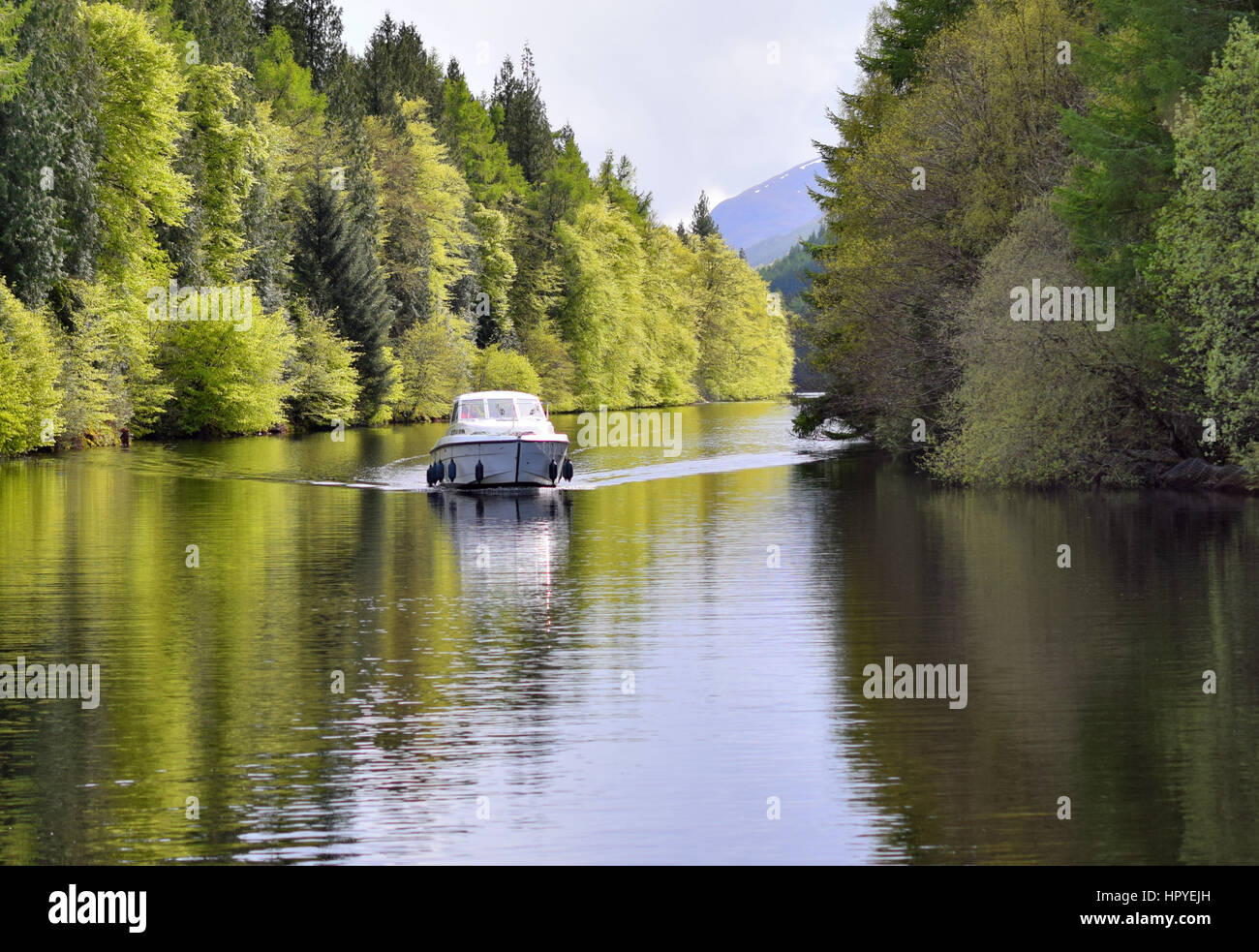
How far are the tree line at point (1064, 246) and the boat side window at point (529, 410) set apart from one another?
10.6m

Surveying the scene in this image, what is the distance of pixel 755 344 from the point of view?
15825cm

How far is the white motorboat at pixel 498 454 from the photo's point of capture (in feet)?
146

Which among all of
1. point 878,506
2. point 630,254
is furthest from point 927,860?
point 630,254

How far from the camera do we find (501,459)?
4488cm

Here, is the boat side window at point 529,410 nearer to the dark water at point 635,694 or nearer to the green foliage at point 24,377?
the dark water at point 635,694

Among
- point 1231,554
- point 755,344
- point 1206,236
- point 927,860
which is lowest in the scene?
point 927,860

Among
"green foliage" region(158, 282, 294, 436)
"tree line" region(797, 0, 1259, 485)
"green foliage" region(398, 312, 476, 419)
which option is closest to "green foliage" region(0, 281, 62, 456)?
"green foliage" region(158, 282, 294, 436)

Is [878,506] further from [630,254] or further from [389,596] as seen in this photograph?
[630,254]

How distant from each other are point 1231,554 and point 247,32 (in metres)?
73.8

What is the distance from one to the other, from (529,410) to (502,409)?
78 cm

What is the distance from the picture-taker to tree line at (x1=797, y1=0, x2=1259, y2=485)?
103 feet

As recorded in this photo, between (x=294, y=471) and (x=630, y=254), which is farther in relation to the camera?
(x=630, y=254)

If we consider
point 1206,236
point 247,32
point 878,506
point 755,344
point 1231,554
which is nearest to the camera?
point 1231,554

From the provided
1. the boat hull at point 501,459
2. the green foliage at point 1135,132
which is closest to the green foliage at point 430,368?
the boat hull at point 501,459
